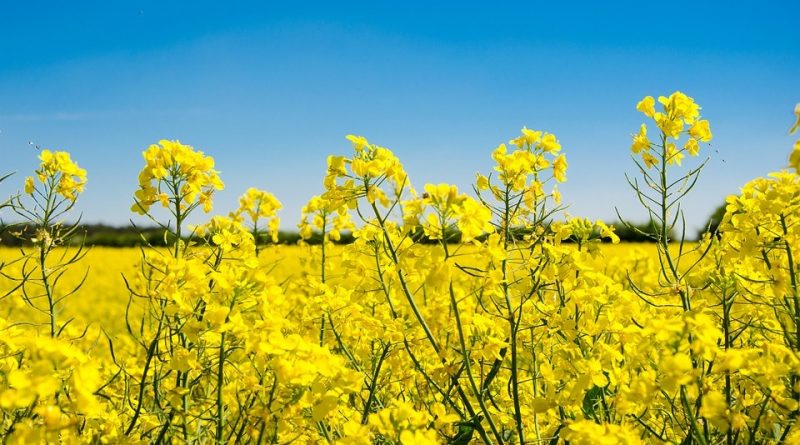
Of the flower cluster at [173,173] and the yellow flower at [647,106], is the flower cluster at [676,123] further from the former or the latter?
the flower cluster at [173,173]

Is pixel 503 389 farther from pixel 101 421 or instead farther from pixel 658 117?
pixel 101 421

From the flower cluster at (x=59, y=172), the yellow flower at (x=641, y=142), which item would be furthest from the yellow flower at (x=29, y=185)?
the yellow flower at (x=641, y=142)

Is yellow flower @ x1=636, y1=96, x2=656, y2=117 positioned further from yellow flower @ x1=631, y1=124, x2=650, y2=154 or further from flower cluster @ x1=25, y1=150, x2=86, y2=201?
A: flower cluster @ x1=25, y1=150, x2=86, y2=201

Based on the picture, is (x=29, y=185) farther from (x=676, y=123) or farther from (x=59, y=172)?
(x=676, y=123)

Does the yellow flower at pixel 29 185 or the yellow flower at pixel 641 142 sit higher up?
the yellow flower at pixel 641 142

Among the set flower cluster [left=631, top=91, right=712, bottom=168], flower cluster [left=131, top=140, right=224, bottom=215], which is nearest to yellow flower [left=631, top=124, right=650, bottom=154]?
flower cluster [left=631, top=91, right=712, bottom=168]

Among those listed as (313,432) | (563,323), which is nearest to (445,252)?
(563,323)

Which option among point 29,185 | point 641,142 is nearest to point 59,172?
point 29,185

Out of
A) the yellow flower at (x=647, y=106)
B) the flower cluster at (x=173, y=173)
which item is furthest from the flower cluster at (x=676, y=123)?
the flower cluster at (x=173, y=173)

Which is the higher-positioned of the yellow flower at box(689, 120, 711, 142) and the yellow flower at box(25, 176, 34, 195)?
the yellow flower at box(689, 120, 711, 142)

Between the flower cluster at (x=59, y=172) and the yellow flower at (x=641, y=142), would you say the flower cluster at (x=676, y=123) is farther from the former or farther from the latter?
the flower cluster at (x=59, y=172)

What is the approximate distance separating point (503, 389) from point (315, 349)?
1562 millimetres

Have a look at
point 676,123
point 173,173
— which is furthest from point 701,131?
point 173,173

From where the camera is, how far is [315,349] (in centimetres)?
196
